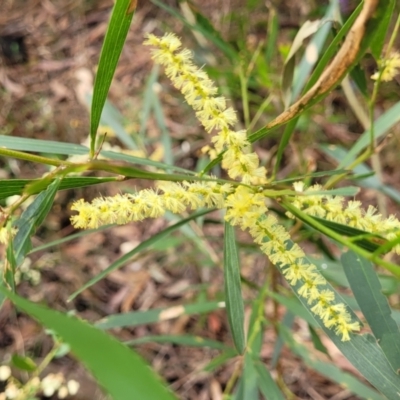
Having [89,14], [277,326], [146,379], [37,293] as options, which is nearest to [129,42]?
[89,14]

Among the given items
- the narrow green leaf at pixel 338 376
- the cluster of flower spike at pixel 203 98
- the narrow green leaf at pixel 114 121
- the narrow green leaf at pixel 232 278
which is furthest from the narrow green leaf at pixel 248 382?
the narrow green leaf at pixel 114 121

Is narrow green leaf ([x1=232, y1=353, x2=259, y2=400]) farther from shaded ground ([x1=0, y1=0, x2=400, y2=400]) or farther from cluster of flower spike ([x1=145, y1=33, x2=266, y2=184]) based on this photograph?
cluster of flower spike ([x1=145, y1=33, x2=266, y2=184])

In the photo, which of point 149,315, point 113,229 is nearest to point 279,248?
point 149,315

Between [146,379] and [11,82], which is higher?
[146,379]

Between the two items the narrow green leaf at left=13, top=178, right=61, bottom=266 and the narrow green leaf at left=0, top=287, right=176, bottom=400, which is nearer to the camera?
the narrow green leaf at left=0, top=287, right=176, bottom=400

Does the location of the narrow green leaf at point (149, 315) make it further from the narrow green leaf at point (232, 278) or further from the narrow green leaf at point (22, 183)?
the narrow green leaf at point (22, 183)

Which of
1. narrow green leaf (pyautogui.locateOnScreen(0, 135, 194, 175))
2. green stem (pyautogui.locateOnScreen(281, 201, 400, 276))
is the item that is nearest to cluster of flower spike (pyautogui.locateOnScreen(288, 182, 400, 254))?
green stem (pyautogui.locateOnScreen(281, 201, 400, 276))

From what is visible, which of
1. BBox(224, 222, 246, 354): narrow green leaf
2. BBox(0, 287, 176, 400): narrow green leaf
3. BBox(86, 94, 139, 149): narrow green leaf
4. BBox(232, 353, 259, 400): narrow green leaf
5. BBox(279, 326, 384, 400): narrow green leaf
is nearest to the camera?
BBox(0, 287, 176, 400): narrow green leaf

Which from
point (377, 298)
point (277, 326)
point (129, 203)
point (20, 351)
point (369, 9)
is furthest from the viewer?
point (20, 351)

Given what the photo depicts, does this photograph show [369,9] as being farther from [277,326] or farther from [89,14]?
[89,14]
